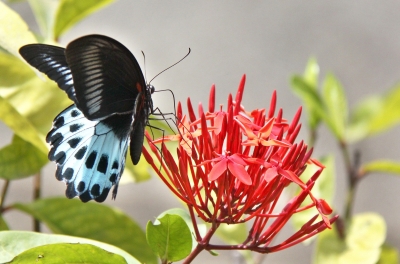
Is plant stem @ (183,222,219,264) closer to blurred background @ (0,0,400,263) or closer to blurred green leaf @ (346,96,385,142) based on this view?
blurred green leaf @ (346,96,385,142)

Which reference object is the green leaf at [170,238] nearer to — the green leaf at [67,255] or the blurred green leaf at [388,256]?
the green leaf at [67,255]

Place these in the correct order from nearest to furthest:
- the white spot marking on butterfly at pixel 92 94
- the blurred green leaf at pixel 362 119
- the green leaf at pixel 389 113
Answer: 1. the white spot marking on butterfly at pixel 92 94
2. the green leaf at pixel 389 113
3. the blurred green leaf at pixel 362 119

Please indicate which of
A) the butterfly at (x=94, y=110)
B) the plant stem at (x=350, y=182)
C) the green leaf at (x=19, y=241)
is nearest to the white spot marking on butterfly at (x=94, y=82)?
the butterfly at (x=94, y=110)


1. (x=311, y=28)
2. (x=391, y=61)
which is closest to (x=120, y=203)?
(x=311, y=28)

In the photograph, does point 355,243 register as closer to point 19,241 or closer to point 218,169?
point 218,169

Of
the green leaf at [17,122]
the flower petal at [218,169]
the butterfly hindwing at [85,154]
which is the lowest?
the butterfly hindwing at [85,154]
